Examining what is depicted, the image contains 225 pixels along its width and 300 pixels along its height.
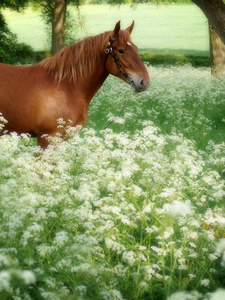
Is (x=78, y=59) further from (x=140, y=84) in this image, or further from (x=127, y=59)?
(x=140, y=84)

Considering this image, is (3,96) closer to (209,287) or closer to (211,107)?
(209,287)

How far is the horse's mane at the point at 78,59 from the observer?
19.1ft

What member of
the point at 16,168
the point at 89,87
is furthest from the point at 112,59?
the point at 16,168

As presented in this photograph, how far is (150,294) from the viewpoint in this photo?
3338 mm

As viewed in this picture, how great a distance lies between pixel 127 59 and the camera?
5688mm

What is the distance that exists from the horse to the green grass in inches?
1341

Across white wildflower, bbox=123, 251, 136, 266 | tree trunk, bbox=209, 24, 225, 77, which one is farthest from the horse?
tree trunk, bbox=209, 24, 225, 77

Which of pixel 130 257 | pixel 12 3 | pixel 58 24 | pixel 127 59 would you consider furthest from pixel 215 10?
pixel 12 3

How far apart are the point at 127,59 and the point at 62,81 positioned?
3.01 ft

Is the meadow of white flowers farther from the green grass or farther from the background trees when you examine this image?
the green grass

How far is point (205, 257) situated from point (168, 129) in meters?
5.83

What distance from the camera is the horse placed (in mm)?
5699

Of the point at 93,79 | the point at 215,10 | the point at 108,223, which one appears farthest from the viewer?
the point at 215,10

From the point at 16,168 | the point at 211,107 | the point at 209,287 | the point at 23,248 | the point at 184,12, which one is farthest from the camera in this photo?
the point at 184,12
